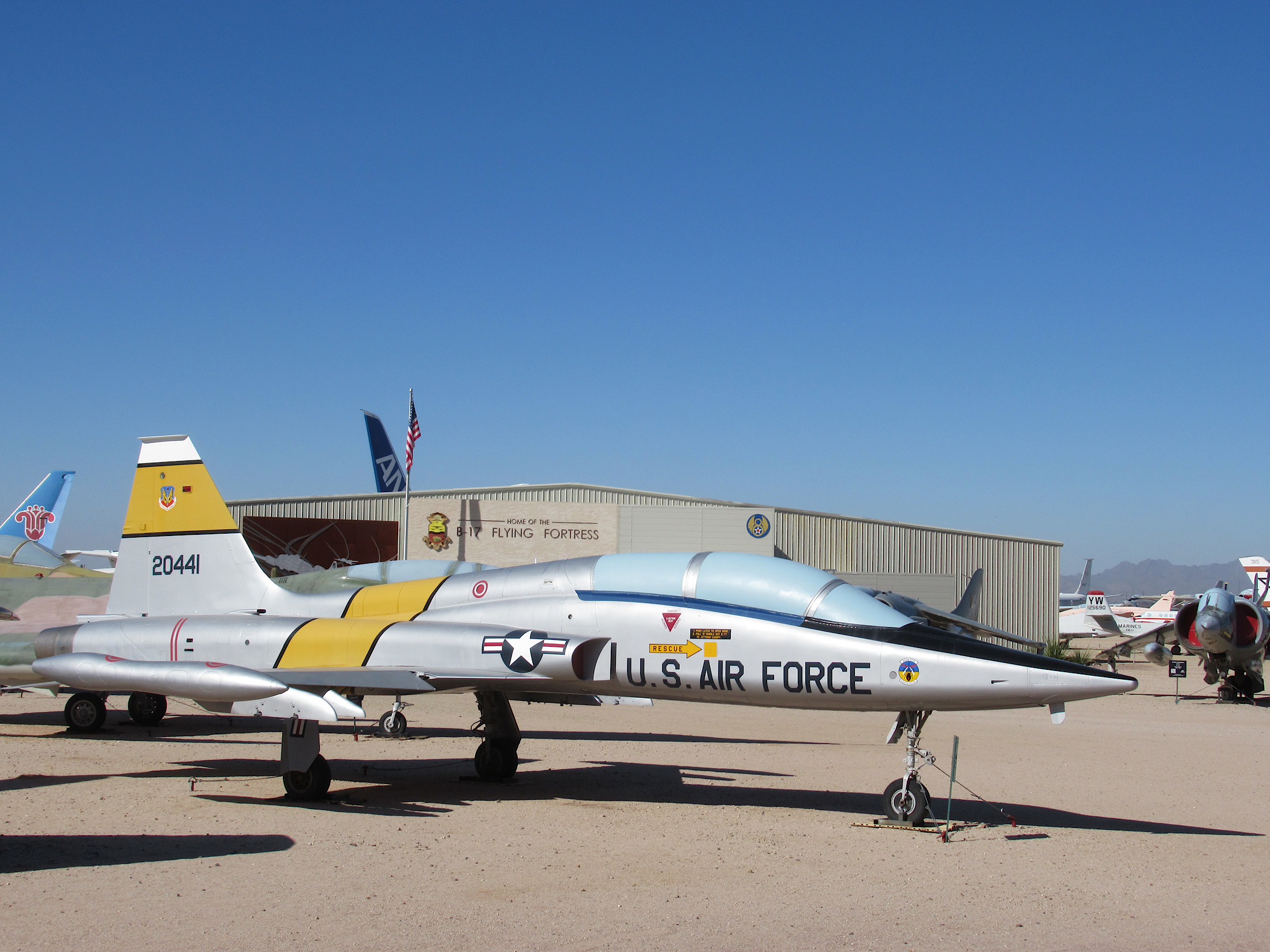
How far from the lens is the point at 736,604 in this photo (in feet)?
28.7

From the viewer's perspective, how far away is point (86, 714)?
1411 cm

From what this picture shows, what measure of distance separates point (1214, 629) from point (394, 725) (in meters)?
18.1

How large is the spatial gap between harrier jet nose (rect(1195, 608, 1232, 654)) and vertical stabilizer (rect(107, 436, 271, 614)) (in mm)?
20260

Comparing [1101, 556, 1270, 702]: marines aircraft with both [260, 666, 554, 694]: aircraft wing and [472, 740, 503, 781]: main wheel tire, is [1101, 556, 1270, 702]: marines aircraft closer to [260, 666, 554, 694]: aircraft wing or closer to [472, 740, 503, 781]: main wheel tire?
[472, 740, 503, 781]: main wheel tire

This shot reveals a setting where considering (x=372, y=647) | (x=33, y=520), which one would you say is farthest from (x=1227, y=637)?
(x=33, y=520)

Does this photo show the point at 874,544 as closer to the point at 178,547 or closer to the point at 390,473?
the point at 390,473

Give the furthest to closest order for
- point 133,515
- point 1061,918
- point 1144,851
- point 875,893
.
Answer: point 133,515, point 1144,851, point 875,893, point 1061,918

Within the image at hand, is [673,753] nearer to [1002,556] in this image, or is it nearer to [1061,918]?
[1061,918]

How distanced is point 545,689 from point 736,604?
2033mm

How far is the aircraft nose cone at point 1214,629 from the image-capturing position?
72.3ft

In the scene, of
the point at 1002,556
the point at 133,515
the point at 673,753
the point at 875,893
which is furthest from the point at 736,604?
the point at 1002,556

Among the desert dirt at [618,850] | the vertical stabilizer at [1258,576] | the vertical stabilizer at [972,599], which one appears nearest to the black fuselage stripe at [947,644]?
the desert dirt at [618,850]

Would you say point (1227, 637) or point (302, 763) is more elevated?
point (1227, 637)

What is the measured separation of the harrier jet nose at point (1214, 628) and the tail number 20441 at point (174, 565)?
20917 millimetres
